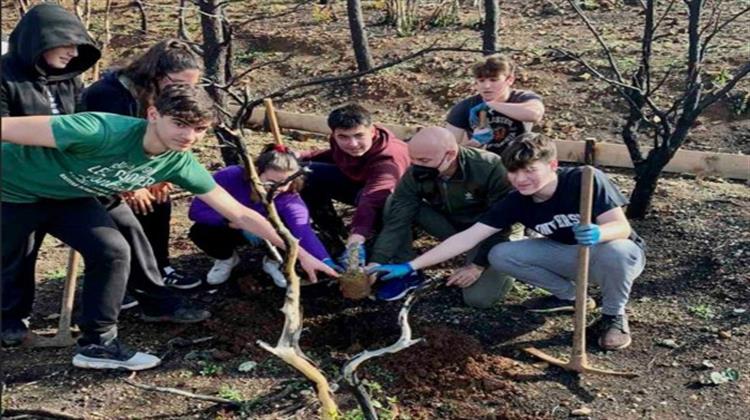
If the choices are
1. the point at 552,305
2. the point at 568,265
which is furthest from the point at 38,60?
the point at 552,305

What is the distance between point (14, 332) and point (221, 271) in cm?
96

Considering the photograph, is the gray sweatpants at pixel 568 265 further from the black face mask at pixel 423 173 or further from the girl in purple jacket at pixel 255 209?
the girl in purple jacket at pixel 255 209

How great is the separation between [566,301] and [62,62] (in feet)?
7.23

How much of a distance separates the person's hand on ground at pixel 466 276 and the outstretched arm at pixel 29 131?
5.60 feet

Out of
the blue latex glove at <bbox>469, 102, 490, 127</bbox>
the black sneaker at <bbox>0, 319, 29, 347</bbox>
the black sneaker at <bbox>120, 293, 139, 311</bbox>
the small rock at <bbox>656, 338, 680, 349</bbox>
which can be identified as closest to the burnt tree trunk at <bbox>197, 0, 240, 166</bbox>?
the black sneaker at <bbox>120, 293, 139, 311</bbox>

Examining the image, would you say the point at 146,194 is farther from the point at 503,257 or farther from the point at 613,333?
the point at 613,333

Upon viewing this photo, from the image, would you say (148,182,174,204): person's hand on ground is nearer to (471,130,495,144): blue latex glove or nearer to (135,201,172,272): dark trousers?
(135,201,172,272): dark trousers

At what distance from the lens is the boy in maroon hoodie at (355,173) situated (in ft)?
A: 12.7

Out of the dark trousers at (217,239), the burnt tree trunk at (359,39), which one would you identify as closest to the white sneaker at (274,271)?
the dark trousers at (217,239)

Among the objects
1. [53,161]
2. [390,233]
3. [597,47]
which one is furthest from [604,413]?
[597,47]

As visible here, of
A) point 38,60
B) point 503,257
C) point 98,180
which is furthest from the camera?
point 503,257

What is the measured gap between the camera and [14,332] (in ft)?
11.0

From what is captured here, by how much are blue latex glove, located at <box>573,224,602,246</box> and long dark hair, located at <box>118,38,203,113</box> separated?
58.8 inches

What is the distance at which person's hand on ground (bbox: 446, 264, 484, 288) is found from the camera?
364 centimetres
